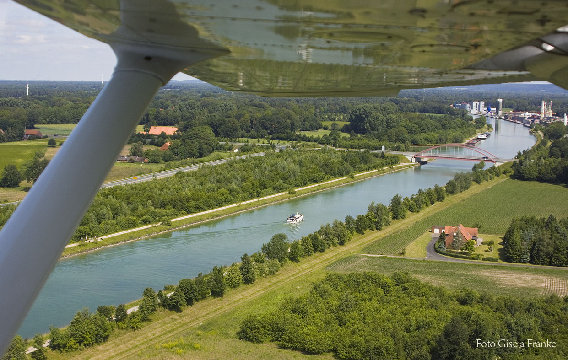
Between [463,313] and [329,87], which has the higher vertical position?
[329,87]

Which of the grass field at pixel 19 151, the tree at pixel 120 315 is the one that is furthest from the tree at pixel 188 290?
the grass field at pixel 19 151

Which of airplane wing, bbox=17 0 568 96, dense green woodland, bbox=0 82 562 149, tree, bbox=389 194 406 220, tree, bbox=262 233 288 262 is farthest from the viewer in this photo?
dense green woodland, bbox=0 82 562 149

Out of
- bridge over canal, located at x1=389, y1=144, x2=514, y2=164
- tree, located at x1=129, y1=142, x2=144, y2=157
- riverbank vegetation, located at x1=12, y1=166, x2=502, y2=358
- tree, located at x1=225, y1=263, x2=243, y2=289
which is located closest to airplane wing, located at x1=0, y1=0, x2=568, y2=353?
riverbank vegetation, located at x1=12, y1=166, x2=502, y2=358

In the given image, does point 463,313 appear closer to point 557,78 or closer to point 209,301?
point 209,301

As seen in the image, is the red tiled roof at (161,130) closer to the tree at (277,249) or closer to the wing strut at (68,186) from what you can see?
the tree at (277,249)

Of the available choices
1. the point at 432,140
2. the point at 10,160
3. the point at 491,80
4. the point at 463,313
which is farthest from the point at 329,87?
the point at 432,140

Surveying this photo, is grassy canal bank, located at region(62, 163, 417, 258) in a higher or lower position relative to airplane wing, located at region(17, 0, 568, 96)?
lower

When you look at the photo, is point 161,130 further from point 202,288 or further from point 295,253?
point 202,288

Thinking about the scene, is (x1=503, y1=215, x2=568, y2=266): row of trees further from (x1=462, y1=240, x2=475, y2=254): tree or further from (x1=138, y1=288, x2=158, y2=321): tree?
(x1=138, y1=288, x2=158, y2=321): tree
